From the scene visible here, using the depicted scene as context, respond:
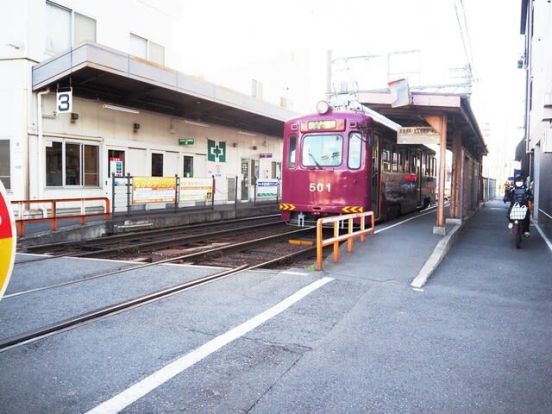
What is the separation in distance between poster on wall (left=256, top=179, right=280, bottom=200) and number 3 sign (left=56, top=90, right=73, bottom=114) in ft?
34.3

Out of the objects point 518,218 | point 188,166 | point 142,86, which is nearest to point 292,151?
point 518,218

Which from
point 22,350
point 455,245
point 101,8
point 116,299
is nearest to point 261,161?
point 101,8

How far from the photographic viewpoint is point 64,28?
16.7 m

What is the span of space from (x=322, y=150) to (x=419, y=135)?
2642 mm

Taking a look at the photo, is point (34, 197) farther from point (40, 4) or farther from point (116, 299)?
point (116, 299)

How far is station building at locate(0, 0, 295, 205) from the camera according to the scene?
49.5ft

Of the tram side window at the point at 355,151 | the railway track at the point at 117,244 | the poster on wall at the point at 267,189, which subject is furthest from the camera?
the poster on wall at the point at 267,189

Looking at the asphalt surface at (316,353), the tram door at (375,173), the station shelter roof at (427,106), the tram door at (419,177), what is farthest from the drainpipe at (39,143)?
the tram door at (419,177)

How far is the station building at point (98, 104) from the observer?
15086mm

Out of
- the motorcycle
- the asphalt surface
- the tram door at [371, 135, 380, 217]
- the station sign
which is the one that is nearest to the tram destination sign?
the tram door at [371, 135, 380, 217]

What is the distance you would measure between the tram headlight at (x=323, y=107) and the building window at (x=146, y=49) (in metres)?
10.6

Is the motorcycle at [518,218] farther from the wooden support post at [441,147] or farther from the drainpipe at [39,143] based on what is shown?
the drainpipe at [39,143]

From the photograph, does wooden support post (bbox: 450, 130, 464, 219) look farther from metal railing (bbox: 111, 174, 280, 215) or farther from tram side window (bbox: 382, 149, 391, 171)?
metal railing (bbox: 111, 174, 280, 215)

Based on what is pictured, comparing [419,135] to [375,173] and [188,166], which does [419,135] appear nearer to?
[375,173]
